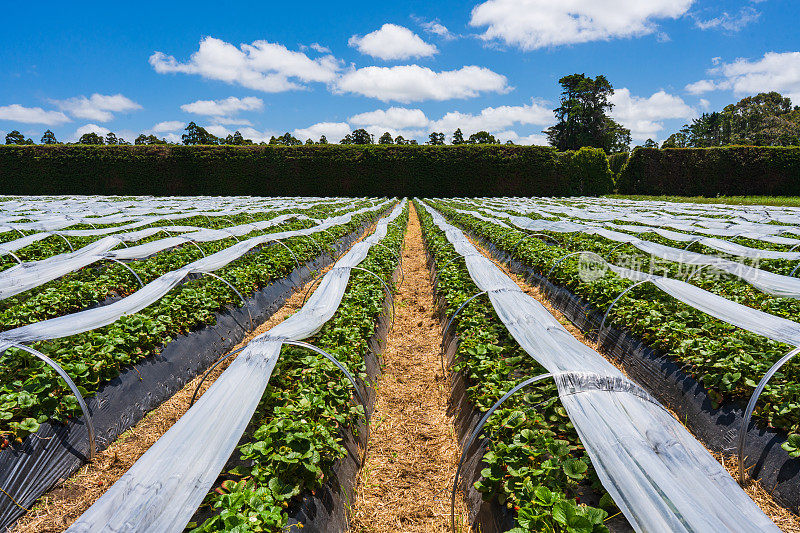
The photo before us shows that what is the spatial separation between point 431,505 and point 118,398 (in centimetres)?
277

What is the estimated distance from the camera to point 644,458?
188 centimetres

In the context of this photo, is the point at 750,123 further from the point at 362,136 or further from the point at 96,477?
the point at 96,477

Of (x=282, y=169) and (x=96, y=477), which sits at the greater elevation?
(x=282, y=169)

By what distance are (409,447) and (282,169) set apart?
106 ft

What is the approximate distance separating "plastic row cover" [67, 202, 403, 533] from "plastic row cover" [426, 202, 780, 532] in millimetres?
1940

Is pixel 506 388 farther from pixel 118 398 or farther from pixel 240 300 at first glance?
pixel 240 300

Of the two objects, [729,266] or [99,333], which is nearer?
[99,333]

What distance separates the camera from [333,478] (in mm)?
2541

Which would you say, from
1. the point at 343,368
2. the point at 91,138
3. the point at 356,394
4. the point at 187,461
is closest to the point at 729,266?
the point at 356,394

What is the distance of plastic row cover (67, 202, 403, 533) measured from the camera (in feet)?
5.53

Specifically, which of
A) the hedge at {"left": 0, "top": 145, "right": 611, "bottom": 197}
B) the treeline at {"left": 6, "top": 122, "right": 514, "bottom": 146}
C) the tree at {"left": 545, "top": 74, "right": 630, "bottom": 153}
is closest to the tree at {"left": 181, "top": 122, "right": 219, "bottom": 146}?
the treeline at {"left": 6, "top": 122, "right": 514, "bottom": 146}

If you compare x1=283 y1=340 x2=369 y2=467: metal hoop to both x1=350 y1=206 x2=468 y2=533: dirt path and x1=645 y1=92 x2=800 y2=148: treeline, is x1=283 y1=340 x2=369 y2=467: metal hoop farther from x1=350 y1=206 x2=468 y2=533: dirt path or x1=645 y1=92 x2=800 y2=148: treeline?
x1=645 y1=92 x2=800 y2=148: treeline

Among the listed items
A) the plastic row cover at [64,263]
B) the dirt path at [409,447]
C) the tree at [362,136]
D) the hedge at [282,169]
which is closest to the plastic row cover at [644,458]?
the dirt path at [409,447]

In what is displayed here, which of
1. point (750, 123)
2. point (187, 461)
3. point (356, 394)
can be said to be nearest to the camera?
point (187, 461)
